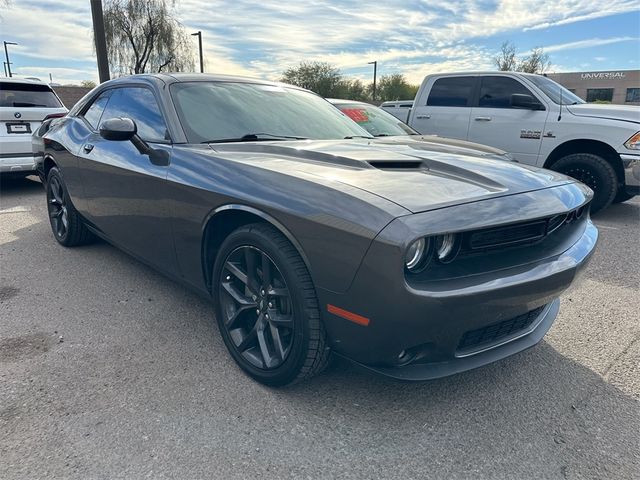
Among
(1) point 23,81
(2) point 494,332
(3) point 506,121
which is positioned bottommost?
(2) point 494,332

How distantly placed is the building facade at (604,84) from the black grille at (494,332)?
191ft

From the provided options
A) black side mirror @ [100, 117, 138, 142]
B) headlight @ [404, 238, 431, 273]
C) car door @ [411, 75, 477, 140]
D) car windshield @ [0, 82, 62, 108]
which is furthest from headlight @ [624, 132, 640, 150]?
car windshield @ [0, 82, 62, 108]

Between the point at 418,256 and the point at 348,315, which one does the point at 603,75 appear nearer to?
the point at 418,256

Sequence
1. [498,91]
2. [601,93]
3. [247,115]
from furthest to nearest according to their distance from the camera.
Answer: [601,93], [498,91], [247,115]

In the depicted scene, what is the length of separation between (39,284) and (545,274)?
144 inches

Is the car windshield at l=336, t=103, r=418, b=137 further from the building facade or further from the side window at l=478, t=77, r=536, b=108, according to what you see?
the building facade

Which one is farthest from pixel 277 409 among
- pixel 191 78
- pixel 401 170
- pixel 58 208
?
pixel 58 208

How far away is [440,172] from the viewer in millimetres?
2359

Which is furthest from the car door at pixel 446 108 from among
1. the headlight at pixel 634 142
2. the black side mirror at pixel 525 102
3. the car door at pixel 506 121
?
the headlight at pixel 634 142

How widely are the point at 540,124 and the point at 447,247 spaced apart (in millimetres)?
5488

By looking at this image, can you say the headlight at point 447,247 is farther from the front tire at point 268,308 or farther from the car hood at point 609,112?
the car hood at point 609,112

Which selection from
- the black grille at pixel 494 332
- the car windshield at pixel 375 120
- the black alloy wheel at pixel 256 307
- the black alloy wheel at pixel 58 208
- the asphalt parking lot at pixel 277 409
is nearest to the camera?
the asphalt parking lot at pixel 277 409

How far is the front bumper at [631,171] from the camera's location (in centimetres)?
579

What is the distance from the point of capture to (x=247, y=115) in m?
3.11
